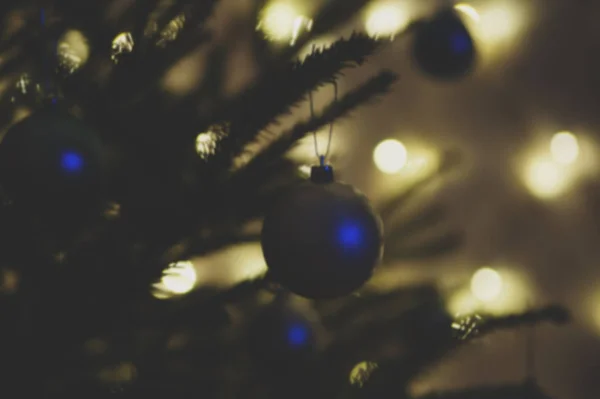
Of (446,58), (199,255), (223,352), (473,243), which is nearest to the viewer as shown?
(199,255)

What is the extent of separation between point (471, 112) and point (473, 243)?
32 cm

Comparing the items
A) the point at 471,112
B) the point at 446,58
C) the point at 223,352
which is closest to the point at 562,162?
the point at 471,112

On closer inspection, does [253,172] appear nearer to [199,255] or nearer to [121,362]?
[199,255]

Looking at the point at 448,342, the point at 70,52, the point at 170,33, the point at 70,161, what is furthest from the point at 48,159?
the point at 448,342

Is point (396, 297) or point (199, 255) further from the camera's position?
point (396, 297)

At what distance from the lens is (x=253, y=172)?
53cm

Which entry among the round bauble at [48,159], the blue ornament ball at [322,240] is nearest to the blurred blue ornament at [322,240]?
the blue ornament ball at [322,240]

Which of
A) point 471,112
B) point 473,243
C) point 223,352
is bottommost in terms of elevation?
point 223,352

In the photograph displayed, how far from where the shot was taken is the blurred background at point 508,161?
4.07 feet

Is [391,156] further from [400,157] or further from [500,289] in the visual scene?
[500,289]

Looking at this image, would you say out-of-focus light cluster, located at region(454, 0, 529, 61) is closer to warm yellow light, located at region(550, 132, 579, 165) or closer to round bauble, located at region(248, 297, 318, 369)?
warm yellow light, located at region(550, 132, 579, 165)

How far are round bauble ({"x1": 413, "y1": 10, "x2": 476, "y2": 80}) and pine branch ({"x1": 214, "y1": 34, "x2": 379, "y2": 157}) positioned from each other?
1.76 ft

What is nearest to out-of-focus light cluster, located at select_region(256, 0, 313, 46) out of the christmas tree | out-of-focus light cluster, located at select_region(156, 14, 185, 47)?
the christmas tree

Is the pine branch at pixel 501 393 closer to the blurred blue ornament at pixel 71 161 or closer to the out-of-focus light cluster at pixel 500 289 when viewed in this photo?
the blurred blue ornament at pixel 71 161
